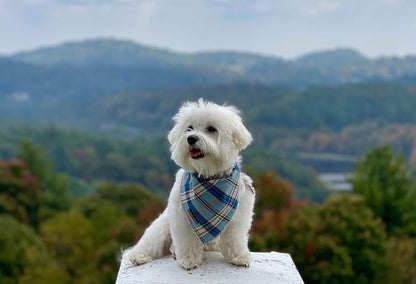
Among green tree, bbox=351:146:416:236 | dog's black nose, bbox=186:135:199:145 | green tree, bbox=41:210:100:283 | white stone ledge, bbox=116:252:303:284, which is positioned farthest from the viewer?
green tree, bbox=351:146:416:236

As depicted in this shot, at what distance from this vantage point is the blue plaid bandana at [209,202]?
4.66 metres

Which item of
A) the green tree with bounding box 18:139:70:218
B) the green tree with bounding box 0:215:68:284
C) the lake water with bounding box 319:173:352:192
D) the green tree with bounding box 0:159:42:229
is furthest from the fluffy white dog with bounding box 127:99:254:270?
the lake water with bounding box 319:173:352:192

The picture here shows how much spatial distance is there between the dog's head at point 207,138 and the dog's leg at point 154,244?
2.33ft

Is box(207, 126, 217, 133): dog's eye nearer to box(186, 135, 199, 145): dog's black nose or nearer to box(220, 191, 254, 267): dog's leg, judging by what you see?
box(186, 135, 199, 145): dog's black nose

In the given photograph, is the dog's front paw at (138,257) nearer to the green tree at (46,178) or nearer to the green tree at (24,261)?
the green tree at (24,261)

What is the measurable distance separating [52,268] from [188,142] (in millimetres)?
29250


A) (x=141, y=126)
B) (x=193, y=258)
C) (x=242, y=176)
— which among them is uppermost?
(x=242, y=176)

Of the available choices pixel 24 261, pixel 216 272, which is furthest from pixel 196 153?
pixel 24 261

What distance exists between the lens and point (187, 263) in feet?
15.0

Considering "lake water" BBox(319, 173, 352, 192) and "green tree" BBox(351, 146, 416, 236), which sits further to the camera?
"lake water" BBox(319, 173, 352, 192)

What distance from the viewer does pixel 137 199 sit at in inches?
2014

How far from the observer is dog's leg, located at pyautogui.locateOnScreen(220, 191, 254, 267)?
15.6 feet

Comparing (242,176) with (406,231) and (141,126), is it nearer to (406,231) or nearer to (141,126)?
(406,231)

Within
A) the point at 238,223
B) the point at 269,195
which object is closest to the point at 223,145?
the point at 238,223
